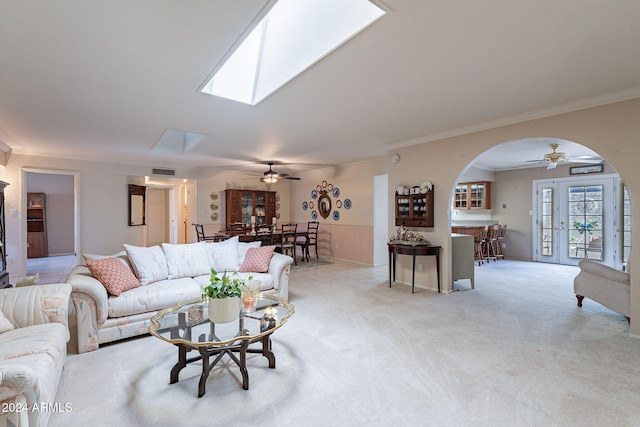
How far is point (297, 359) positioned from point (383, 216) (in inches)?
195

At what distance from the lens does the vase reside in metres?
2.15

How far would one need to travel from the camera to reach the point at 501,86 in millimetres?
2754

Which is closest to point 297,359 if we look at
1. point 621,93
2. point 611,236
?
point 621,93

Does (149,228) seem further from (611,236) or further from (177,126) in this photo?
(611,236)

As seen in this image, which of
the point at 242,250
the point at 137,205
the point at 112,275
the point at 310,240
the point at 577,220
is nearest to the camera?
the point at 112,275

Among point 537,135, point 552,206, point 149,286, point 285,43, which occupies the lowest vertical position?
point 149,286

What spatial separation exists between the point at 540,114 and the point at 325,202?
514cm

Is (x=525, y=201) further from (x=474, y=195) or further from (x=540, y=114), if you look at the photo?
(x=540, y=114)

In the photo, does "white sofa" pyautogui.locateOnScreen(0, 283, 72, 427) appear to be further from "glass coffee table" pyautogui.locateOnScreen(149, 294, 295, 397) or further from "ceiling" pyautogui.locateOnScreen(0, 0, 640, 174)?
"ceiling" pyautogui.locateOnScreen(0, 0, 640, 174)

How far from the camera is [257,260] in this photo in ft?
12.7

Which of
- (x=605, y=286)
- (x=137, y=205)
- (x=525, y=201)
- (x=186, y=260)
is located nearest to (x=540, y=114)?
(x=605, y=286)

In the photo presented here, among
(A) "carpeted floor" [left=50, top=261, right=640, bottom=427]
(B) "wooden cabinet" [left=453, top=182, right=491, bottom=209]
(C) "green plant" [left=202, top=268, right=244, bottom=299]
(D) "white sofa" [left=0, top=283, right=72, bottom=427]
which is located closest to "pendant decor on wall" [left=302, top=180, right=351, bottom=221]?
(B) "wooden cabinet" [left=453, top=182, right=491, bottom=209]

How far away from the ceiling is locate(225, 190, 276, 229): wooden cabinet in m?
3.35

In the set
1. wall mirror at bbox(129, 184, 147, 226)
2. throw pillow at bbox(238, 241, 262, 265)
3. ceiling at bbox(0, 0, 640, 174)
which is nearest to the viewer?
ceiling at bbox(0, 0, 640, 174)
